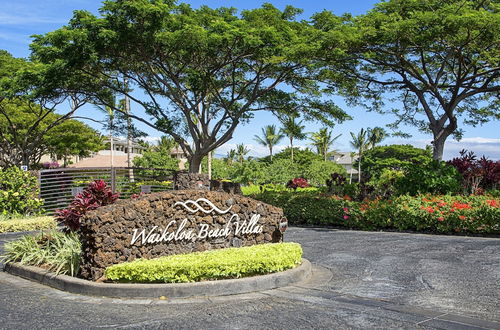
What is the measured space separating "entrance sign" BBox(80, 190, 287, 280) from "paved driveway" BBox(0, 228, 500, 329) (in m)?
0.86

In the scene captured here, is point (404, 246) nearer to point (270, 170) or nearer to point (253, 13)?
point (253, 13)

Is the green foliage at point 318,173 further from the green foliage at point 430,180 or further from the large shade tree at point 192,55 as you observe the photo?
the green foliage at point 430,180

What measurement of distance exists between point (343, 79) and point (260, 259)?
16154mm

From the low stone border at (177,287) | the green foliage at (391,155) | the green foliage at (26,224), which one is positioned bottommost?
the low stone border at (177,287)

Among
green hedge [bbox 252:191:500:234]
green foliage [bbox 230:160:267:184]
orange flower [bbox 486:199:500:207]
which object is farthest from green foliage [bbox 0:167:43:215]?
green foliage [bbox 230:160:267:184]

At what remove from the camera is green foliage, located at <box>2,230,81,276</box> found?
7832mm

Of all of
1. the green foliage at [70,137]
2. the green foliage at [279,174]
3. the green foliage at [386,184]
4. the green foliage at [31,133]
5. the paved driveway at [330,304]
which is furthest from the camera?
the green foliage at [279,174]

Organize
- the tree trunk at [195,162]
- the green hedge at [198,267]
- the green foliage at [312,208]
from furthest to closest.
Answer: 1. the tree trunk at [195,162]
2. the green foliage at [312,208]
3. the green hedge at [198,267]

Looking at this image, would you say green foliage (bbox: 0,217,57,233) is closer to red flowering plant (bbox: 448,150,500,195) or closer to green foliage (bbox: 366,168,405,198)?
green foliage (bbox: 366,168,405,198)

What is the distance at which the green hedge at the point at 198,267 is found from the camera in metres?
6.95

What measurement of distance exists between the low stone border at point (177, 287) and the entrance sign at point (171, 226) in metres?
0.31

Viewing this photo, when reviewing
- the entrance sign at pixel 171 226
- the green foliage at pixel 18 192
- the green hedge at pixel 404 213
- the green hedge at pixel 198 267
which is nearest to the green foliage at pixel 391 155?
the green hedge at pixel 404 213

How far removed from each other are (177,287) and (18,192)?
1236 centimetres

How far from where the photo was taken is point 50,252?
8.66 meters
